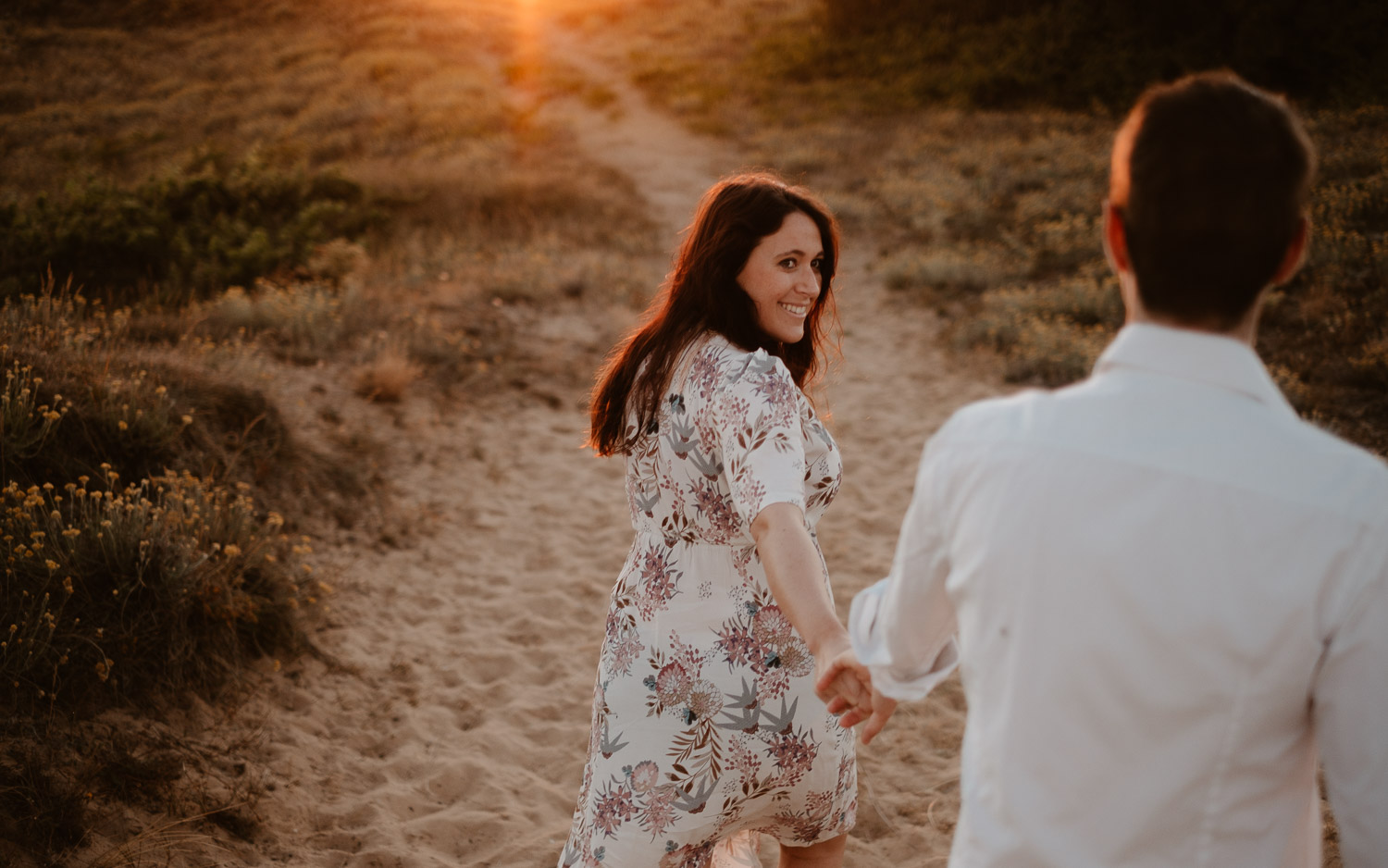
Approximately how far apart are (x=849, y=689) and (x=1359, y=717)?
0.81 m

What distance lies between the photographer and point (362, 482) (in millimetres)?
6062

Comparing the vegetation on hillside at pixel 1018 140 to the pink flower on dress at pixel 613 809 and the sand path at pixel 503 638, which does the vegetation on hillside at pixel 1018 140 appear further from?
the pink flower on dress at pixel 613 809

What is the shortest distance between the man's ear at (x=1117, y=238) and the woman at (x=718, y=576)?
2.81ft

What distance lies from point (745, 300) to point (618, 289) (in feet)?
26.6

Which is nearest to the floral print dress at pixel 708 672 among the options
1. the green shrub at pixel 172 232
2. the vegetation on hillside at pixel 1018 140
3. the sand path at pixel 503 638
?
the sand path at pixel 503 638

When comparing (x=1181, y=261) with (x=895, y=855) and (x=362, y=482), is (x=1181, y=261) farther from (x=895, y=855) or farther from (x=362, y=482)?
(x=362, y=482)

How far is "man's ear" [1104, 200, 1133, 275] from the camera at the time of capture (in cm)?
108

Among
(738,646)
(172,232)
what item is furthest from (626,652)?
(172,232)

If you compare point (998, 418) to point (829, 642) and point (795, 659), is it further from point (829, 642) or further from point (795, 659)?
point (795, 659)

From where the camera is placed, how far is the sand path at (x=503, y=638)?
3.61 m

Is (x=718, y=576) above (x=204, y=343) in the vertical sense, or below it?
above

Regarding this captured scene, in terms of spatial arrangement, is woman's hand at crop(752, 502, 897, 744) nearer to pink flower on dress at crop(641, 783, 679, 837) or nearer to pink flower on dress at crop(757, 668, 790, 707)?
pink flower on dress at crop(757, 668, 790, 707)

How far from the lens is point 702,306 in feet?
7.23

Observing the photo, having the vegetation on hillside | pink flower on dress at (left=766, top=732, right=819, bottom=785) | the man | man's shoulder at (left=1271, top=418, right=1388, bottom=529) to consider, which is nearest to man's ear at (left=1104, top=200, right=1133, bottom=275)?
the man
